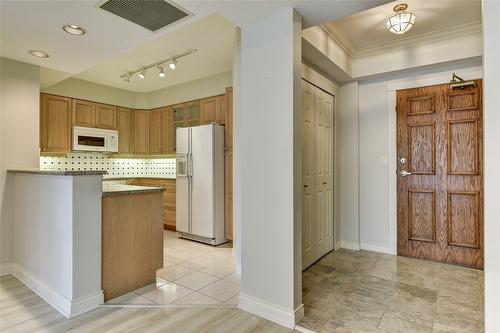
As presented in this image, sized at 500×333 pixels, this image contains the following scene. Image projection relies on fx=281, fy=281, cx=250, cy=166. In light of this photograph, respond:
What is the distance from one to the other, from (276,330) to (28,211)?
2594 mm

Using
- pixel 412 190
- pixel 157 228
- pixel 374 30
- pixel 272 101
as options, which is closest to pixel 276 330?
pixel 157 228

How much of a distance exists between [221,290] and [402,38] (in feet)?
10.9

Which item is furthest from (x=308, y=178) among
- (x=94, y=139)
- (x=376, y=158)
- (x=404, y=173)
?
(x=94, y=139)

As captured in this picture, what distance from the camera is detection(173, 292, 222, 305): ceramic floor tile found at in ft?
7.58

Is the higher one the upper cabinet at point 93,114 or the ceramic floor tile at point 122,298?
the upper cabinet at point 93,114

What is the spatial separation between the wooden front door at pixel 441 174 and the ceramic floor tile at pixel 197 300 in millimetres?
2449

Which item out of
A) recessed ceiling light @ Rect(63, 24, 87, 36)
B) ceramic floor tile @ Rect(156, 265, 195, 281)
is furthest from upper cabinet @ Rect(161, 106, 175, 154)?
recessed ceiling light @ Rect(63, 24, 87, 36)

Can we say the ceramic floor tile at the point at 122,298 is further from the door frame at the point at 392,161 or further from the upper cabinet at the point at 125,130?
the upper cabinet at the point at 125,130

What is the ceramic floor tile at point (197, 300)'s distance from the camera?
7.58 ft

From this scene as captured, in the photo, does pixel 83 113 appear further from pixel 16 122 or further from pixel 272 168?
pixel 272 168

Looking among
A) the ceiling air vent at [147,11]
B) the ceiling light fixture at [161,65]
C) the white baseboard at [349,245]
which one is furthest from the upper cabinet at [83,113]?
the white baseboard at [349,245]

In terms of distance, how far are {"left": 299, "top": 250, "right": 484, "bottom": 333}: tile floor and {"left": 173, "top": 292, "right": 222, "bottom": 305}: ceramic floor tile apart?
2.51ft

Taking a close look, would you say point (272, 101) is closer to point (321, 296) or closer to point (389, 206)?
point (321, 296)

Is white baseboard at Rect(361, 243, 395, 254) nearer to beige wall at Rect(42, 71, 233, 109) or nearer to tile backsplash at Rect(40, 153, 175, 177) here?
beige wall at Rect(42, 71, 233, 109)
